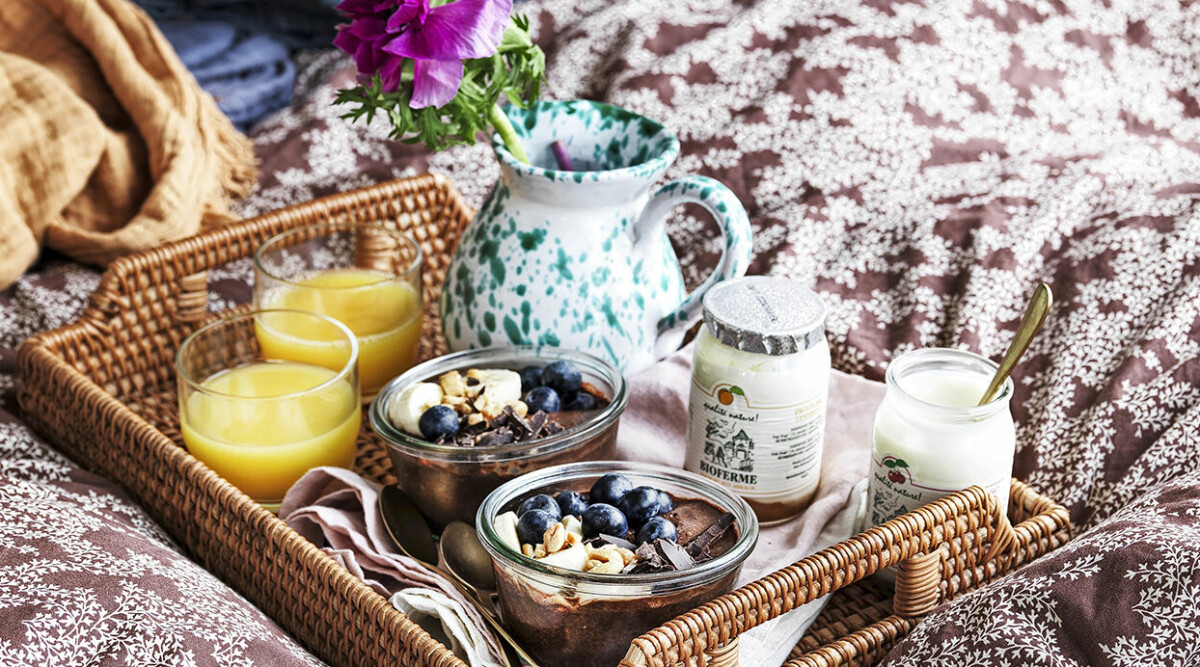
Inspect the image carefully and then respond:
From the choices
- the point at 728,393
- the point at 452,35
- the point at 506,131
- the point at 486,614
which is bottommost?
the point at 486,614

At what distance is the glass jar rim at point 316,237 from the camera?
1003 mm

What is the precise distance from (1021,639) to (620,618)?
23 centimetres

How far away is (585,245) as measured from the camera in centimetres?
91

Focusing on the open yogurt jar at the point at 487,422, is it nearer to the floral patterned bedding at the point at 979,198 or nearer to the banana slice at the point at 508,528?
the banana slice at the point at 508,528

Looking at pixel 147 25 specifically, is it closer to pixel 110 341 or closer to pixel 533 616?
pixel 110 341

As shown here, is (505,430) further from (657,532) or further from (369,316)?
(369,316)

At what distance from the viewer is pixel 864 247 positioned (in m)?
1.20

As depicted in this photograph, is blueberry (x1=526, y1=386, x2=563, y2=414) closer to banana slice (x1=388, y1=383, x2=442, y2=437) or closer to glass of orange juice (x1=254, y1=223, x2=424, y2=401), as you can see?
banana slice (x1=388, y1=383, x2=442, y2=437)

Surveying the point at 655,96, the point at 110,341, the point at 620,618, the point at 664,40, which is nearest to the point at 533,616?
the point at 620,618

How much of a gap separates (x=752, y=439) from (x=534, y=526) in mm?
187

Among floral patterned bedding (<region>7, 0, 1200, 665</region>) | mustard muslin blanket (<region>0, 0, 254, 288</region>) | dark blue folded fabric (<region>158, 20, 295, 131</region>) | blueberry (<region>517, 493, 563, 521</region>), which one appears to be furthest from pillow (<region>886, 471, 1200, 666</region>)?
dark blue folded fabric (<region>158, 20, 295, 131</region>)

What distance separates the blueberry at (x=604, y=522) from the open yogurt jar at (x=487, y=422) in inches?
3.8

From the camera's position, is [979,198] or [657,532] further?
[979,198]

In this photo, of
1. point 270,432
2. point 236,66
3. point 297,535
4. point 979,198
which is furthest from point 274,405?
point 236,66
